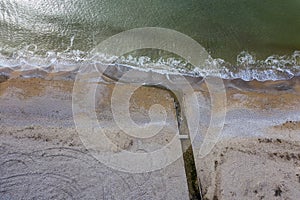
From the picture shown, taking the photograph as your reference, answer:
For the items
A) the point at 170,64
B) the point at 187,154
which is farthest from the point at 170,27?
Answer: the point at 187,154

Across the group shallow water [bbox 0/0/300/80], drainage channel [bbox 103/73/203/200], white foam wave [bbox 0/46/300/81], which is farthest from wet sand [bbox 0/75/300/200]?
shallow water [bbox 0/0/300/80]

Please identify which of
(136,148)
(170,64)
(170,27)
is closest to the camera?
(136,148)

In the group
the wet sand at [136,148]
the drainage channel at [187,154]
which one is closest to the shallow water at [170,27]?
the wet sand at [136,148]

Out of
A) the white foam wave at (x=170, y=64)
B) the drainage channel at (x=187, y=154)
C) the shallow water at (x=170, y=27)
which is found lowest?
the drainage channel at (x=187, y=154)

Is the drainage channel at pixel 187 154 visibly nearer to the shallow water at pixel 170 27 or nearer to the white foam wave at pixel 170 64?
→ the white foam wave at pixel 170 64

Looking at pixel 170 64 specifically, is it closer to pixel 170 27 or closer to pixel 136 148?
pixel 170 27

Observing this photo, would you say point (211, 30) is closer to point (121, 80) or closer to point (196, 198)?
point (121, 80)
